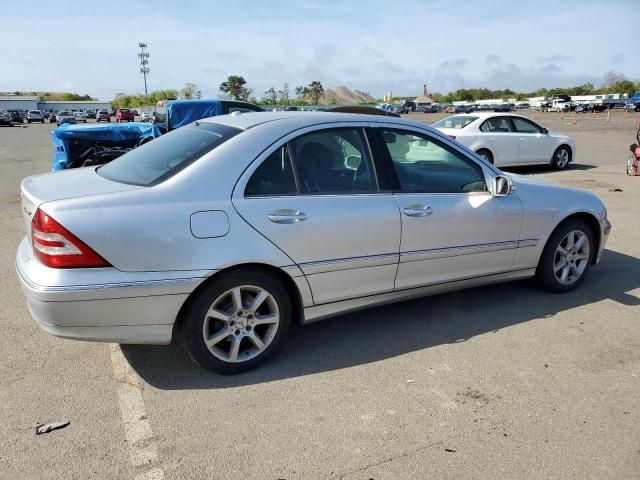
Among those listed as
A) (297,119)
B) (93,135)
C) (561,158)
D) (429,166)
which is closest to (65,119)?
(93,135)

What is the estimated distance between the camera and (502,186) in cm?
407

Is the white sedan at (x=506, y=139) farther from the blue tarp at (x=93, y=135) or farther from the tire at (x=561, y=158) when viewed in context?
the blue tarp at (x=93, y=135)

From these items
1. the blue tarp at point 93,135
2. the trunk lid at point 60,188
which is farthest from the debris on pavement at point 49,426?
the blue tarp at point 93,135

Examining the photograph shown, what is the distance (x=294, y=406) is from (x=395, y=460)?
0.70 meters

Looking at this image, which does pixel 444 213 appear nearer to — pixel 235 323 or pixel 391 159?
pixel 391 159

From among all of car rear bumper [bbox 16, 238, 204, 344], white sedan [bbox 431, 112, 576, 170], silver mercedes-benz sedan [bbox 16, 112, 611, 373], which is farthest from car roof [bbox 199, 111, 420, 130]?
white sedan [bbox 431, 112, 576, 170]

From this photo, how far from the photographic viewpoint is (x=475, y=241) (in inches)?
161

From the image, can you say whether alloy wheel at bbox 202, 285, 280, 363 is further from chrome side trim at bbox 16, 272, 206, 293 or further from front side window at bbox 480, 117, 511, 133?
front side window at bbox 480, 117, 511, 133

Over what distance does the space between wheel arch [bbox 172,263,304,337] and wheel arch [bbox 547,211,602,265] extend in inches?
99.7

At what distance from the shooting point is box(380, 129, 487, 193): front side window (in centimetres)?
388

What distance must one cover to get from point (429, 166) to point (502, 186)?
1.93 ft

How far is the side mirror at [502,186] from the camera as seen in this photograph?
4.07 meters

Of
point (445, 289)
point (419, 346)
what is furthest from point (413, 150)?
point (419, 346)

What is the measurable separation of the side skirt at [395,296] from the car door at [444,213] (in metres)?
0.05
